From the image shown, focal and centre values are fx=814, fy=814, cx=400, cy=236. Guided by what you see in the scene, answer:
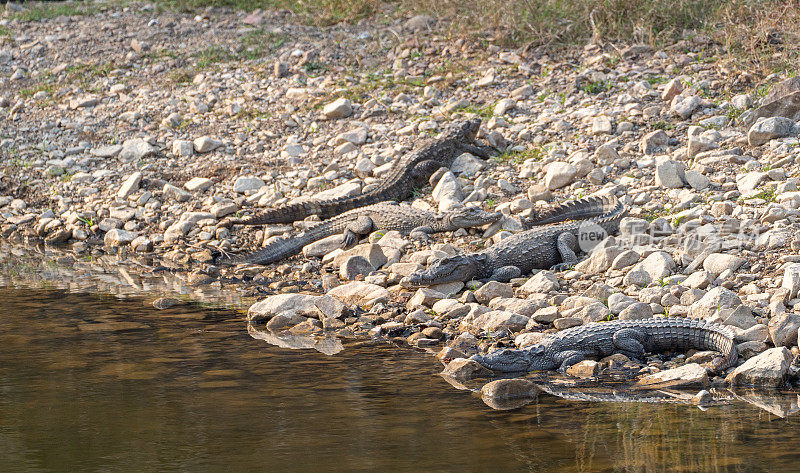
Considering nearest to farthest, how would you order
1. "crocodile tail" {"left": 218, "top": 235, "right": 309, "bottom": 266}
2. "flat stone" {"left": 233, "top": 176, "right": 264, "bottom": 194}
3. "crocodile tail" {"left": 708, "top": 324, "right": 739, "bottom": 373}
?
"crocodile tail" {"left": 708, "top": 324, "right": 739, "bottom": 373} → "crocodile tail" {"left": 218, "top": 235, "right": 309, "bottom": 266} → "flat stone" {"left": 233, "top": 176, "right": 264, "bottom": 194}

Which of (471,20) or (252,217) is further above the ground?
(471,20)

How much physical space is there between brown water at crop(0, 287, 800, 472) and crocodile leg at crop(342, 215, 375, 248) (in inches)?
100

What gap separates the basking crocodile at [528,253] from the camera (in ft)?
21.6

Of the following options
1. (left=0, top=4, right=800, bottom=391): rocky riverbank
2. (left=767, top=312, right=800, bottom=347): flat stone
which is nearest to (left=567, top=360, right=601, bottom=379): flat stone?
(left=0, top=4, right=800, bottom=391): rocky riverbank

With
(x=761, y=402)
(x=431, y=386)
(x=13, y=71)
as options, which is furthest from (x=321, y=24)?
(x=761, y=402)

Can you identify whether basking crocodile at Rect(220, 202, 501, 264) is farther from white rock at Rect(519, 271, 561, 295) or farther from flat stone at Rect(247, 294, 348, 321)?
flat stone at Rect(247, 294, 348, 321)

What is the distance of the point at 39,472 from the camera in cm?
371

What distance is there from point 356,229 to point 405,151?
1578mm

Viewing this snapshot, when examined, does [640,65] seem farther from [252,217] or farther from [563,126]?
[252,217]

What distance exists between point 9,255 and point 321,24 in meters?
6.54

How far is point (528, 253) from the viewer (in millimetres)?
6910

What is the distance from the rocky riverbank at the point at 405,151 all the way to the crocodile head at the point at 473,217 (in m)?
0.13

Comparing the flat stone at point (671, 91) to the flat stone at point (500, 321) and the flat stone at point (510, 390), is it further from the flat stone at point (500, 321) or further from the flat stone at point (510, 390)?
the flat stone at point (510, 390)

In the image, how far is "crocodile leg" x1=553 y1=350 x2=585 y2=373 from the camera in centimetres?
509
